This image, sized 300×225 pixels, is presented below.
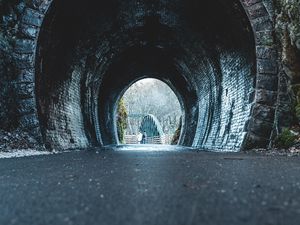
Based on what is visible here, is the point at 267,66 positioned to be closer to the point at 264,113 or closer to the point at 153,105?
the point at 264,113

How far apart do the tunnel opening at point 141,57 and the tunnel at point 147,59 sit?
30mm

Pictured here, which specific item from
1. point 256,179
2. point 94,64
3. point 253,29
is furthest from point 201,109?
point 256,179

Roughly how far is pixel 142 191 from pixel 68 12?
690cm

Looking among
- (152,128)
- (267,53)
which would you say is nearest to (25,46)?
(267,53)

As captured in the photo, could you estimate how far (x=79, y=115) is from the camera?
11.1 m

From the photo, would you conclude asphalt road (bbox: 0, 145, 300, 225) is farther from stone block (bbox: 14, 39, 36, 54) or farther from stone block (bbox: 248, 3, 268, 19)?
stone block (bbox: 248, 3, 268, 19)

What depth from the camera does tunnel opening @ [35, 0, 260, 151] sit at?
7918 mm

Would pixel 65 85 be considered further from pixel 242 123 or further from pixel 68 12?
pixel 242 123

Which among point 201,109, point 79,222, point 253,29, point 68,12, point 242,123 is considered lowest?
point 79,222

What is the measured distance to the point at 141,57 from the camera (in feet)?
46.5

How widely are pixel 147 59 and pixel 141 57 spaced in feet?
1.55

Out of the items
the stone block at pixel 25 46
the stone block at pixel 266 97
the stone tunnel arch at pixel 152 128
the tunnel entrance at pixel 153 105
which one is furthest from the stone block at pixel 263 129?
the tunnel entrance at pixel 153 105

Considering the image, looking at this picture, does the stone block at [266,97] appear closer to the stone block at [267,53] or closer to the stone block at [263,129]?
the stone block at [263,129]

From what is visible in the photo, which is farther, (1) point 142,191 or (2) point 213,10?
(2) point 213,10
